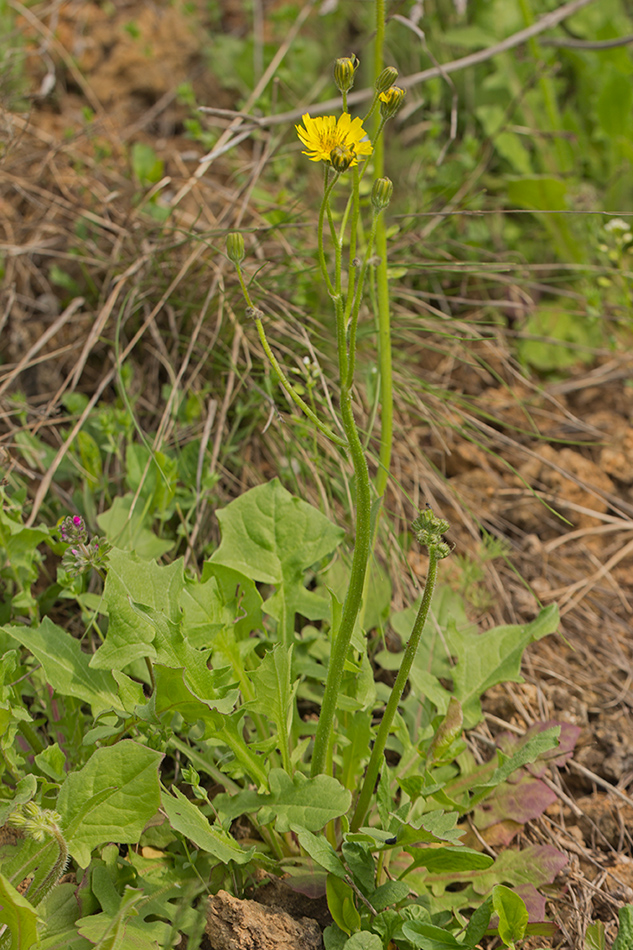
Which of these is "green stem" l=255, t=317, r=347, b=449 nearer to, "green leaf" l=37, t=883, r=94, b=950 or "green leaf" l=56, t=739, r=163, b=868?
"green leaf" l=56, t=739, r=163, b=868

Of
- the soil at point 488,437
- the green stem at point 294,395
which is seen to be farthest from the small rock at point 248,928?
the green stem at point 294,395

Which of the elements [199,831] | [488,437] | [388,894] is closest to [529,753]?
[388,894]

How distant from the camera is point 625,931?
1.26 m

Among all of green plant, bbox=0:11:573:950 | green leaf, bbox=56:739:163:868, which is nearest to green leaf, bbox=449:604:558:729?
green plant, bbox=0:11:573:950

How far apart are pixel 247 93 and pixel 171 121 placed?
0.35 m

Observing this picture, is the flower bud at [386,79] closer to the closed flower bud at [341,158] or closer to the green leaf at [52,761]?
the closed flower bud at [341,158]

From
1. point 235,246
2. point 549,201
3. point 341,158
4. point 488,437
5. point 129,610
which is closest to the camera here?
point 341,158

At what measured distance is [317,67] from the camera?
10.9 ft

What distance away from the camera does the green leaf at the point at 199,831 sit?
1.19 meters

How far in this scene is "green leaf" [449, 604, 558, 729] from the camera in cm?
159

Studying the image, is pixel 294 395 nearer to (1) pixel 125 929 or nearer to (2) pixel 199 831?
(2) pixel 199 831

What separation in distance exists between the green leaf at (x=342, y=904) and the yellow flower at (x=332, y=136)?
1.18 meters

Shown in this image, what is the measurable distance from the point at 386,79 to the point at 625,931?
4.68 ft

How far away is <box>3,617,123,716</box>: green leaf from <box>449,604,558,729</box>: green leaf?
0.72 meters
